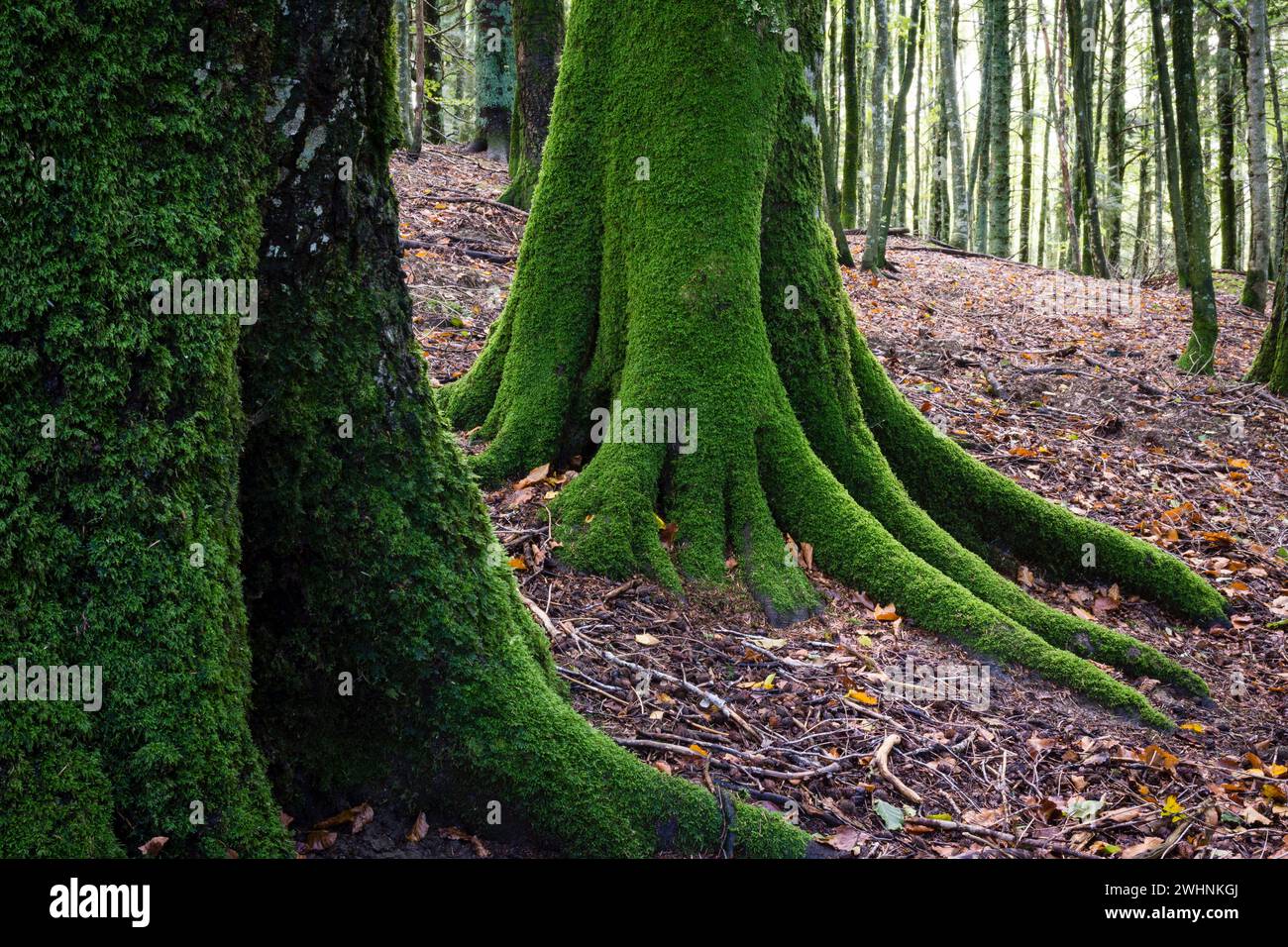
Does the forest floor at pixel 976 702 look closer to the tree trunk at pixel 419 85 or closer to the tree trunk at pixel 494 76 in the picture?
the tree trunk at pixel 419 85

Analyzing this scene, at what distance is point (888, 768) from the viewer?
3.81 meters

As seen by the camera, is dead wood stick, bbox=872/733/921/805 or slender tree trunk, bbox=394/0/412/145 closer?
dead wood stick, bbox=872/733/921/805

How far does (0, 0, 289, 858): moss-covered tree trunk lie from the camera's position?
2.01 metres

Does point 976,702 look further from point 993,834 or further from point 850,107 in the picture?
point 850,107

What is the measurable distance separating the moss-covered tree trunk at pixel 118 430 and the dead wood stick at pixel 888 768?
252cm

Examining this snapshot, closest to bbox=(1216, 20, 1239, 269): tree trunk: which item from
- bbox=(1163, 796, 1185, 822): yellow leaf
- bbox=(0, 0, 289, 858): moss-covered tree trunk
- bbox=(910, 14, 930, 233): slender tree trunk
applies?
bbox=(910, 14, 930, 233): slender tree trunk

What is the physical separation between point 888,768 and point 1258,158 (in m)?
13.2

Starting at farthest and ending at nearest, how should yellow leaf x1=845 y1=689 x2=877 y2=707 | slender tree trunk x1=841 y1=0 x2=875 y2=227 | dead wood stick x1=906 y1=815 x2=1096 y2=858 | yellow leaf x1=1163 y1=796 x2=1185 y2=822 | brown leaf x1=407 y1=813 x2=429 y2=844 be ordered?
1. slender tree trunk x1=841 y1=0 x2=875 y2=227
2. yellow leaf x1=845 y1=689 x2=877 y2=707
3. yellow leaf x1=1163 y1=796 x2=1185 y2=822
4. dead wood stick x1=906 y1=815 x2=1096 y2=858
5. brown leaf x1=407 y1=813 x2=429 y2=844

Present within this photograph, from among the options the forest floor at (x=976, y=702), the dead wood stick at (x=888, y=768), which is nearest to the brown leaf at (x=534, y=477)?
the forest floor at (x=976, y=702)

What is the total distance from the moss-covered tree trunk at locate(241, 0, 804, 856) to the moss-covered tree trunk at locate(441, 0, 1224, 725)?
1.74 meters

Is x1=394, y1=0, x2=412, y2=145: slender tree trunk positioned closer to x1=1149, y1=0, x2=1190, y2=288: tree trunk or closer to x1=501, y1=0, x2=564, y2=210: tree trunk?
x1=501, y1=0, x2=564, y2=210: tree trunk

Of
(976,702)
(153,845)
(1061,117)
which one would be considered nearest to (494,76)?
(1061,117)

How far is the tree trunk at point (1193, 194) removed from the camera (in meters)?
8.97

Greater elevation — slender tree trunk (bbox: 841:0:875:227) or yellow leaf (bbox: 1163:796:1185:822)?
slender tree trunk (bbox: 841:0:875:227)
